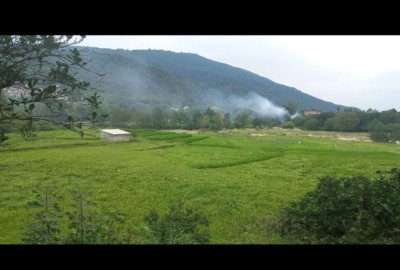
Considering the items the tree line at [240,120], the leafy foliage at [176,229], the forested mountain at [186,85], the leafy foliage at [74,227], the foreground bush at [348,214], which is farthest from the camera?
the forested mountain at [186,85]

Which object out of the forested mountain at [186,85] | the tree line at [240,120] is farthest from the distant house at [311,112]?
the forested mountain at [186,85]

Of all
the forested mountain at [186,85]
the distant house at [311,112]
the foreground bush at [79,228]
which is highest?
the forested mountain at [186,85]

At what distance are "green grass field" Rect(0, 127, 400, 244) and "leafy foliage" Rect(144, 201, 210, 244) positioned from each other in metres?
2.84

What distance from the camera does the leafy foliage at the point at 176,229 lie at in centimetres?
189

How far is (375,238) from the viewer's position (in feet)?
6.52

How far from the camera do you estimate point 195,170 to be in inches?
486

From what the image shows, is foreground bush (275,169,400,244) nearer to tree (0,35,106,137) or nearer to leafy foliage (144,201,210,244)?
leafy foliage (144,201,210,244)

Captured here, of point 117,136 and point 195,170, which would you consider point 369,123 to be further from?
point 117,136

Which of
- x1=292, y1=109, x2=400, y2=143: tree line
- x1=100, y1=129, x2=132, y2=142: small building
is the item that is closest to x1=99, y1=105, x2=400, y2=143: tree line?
x1=292, y1=109, x2=400, y2=143: tree line

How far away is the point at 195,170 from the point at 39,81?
10788mm

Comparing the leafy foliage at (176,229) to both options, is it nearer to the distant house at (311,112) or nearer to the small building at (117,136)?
the small building at (117,136)

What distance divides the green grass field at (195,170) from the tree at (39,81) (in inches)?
148
